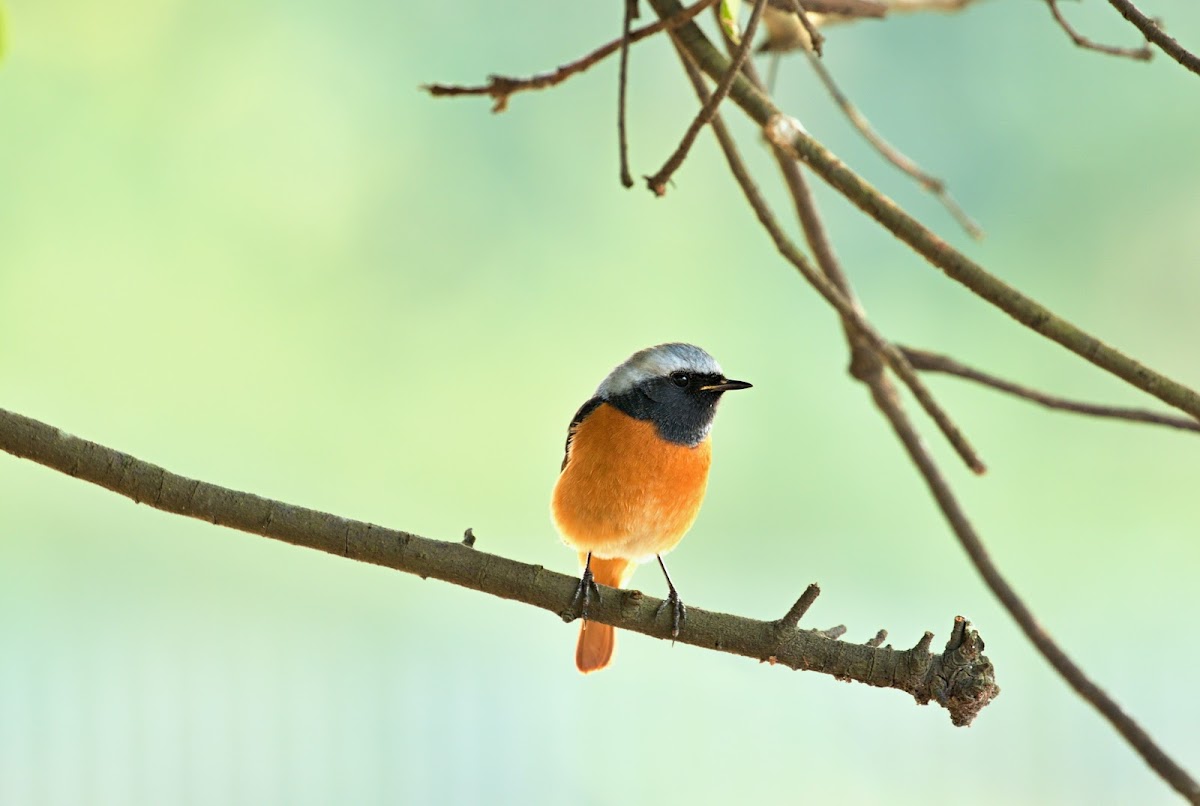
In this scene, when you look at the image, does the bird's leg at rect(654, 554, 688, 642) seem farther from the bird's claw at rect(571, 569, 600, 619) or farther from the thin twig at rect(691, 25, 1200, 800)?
the thin twig at rect(691, 25, 1200, 800)

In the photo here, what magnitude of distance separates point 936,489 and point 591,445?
0.72 metres

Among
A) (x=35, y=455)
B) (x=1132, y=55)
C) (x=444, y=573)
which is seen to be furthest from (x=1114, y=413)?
(x=35, y=455)

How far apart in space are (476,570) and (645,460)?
623 mm

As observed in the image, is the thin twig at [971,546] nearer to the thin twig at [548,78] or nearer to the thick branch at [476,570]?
the thick branch at [476,570]

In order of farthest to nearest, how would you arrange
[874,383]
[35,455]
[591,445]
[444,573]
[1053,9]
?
[874,383]
[591,445]
[1053,9]
[444,573]
[35,455]

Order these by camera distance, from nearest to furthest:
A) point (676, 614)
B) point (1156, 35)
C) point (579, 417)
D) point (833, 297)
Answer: point (1156, 35), point (676, 614), point (833, 297), point (579, 417)

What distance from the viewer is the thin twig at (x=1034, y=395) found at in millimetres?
2252

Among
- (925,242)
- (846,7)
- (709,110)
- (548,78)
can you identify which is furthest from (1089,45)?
(548,78)

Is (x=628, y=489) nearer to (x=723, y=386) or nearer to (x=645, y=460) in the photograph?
(x=645, y=460)

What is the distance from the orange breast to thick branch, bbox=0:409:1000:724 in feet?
1.45

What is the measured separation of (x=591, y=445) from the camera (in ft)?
7.79

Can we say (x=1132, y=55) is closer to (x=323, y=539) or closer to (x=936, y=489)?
(x=936, y=489)

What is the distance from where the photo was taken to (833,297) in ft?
7.16

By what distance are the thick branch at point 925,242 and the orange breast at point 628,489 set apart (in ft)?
2.12
